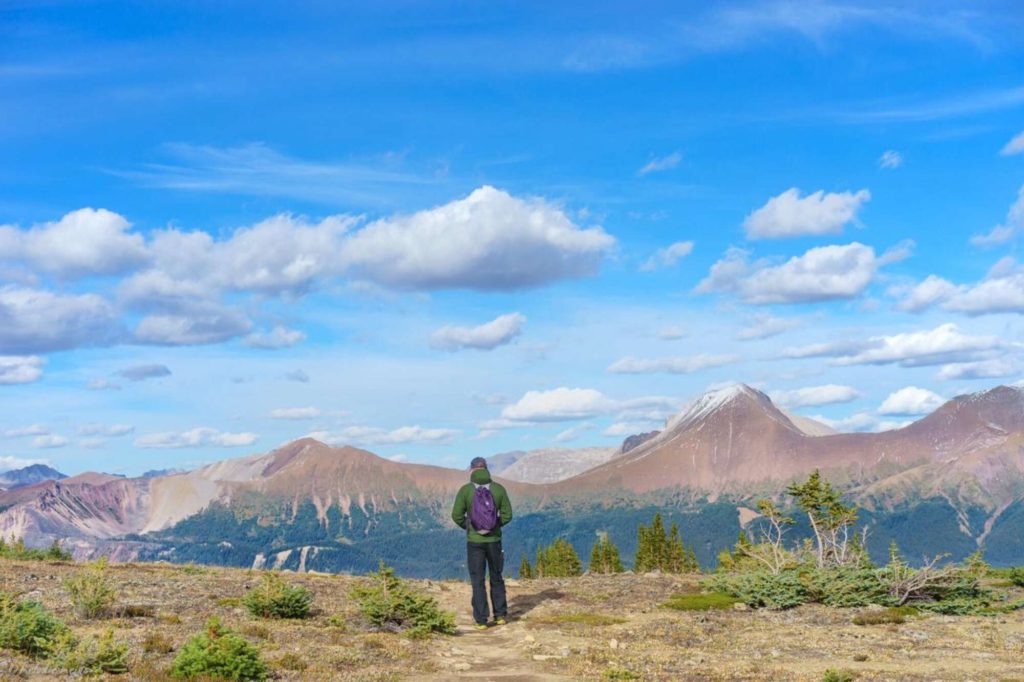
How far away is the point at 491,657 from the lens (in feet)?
60.7

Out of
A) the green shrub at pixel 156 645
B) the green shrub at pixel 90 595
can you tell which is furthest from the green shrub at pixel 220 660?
the green shrub at pixel 90 595

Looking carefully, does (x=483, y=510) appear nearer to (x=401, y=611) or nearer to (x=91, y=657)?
(x=401, y=611)

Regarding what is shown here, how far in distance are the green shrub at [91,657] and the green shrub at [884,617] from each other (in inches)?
673

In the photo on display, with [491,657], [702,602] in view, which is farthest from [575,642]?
[702,602]

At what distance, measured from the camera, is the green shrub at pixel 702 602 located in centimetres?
2647

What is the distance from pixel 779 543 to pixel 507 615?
1261cm

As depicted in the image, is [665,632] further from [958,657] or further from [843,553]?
[843,553]

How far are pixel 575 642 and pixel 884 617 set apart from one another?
8702 millimetres

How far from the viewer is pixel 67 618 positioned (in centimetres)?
2048

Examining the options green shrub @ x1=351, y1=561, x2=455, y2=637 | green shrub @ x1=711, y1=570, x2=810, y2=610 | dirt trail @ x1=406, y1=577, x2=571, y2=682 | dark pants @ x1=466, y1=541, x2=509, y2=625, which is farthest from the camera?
green shrub @ x1=711, y1=570, x2=810, y2=610

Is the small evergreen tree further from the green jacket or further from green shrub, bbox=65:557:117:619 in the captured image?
green shrub, bbox=65:557:117:619

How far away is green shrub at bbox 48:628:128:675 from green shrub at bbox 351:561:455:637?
23.5 ft

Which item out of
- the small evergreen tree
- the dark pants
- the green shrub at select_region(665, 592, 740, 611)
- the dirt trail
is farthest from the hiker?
the small evergreen tree

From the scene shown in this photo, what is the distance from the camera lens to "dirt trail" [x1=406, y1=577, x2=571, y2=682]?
16.1 metres
